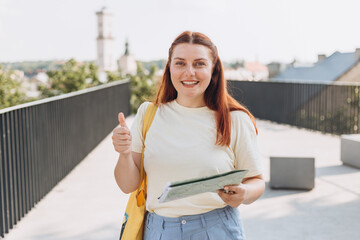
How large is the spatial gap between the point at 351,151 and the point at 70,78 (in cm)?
2181

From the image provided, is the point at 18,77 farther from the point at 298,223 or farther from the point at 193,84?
the point at 193,84

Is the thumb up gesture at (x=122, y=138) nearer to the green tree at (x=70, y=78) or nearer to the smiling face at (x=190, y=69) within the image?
the smiling face at (x=190, y=69)

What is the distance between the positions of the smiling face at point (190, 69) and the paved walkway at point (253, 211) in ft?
9.80

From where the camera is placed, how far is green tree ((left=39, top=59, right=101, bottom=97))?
90.8 feet

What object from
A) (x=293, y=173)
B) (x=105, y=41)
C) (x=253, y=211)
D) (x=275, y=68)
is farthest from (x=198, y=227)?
(x=105, y=41)

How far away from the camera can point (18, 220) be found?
5.23 meters

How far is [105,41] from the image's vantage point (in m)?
143

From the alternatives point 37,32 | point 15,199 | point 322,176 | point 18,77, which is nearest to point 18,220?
point 15,199

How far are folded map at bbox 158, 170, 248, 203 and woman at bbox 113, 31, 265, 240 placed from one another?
7.6 inches

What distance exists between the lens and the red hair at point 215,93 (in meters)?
2.14

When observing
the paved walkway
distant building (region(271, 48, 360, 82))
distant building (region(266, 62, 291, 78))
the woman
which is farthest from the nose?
distant building (region(266, 62, 291, 78))

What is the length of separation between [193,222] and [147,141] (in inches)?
16.5

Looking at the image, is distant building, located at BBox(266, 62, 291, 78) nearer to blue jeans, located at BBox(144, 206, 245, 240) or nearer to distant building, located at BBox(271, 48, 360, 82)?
distant building, located at BBox(271, 48, 360, 82)

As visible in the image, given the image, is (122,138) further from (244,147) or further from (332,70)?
(332,70)
